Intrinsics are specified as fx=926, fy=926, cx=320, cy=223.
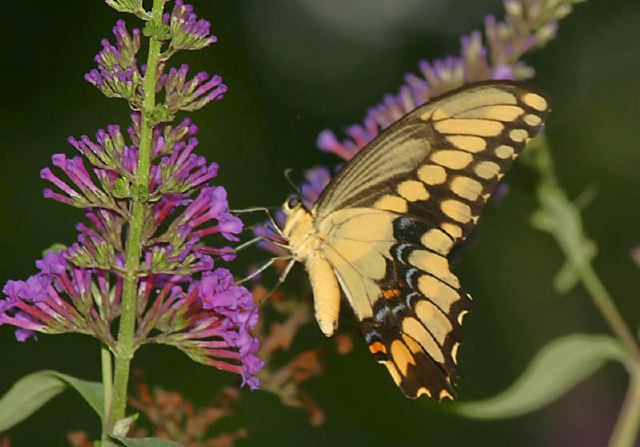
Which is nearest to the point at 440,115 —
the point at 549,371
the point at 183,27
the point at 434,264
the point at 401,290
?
the point at 434,264

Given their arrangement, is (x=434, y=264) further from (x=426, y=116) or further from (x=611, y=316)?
(x=611, y=316)

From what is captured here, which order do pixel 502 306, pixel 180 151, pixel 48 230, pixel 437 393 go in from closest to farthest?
pixel 180 151 → pixel 437 393 → pixel 48 230 → pixel 502 306

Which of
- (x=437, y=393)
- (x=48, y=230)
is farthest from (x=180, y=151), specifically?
(x=48, y=230)

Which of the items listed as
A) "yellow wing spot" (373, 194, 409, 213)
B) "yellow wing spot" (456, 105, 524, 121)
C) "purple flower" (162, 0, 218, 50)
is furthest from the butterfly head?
"purple flower" (162, 0, 218, 50)

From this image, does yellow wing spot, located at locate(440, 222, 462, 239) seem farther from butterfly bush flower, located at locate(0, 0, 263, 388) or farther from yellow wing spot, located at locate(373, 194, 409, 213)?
butterfly bush flower, located at locate(0, 0, 263, 388)

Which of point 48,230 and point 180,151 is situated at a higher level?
point 48,230

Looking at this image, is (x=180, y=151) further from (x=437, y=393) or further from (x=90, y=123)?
(x=90, y=123)
